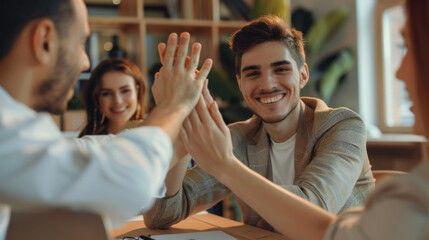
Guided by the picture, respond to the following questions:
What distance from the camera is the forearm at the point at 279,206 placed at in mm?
969

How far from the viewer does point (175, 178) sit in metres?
1.57

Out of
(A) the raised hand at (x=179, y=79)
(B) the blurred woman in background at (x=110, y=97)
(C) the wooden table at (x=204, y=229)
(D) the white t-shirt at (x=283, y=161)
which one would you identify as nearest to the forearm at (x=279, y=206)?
(A) the raised hand at (x=179, y=79)

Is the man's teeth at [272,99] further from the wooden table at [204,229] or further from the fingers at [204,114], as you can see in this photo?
the fingers at [204,114]

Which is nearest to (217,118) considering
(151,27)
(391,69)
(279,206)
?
(279,206)

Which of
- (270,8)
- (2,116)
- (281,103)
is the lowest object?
(281,103)

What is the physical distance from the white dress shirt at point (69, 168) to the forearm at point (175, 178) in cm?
76

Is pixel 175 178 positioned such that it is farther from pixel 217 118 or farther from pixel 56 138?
pixel 56 138

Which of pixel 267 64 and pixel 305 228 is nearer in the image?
pixel 305 228

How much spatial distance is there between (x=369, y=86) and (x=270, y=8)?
0.99m

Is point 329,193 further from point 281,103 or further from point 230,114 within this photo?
point 230,114

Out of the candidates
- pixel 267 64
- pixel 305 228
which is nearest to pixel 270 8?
pixel 267 64

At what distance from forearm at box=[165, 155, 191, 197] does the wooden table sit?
123mm

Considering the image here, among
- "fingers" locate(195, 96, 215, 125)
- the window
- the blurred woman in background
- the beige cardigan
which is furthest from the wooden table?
the window

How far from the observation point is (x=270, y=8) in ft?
11.8
